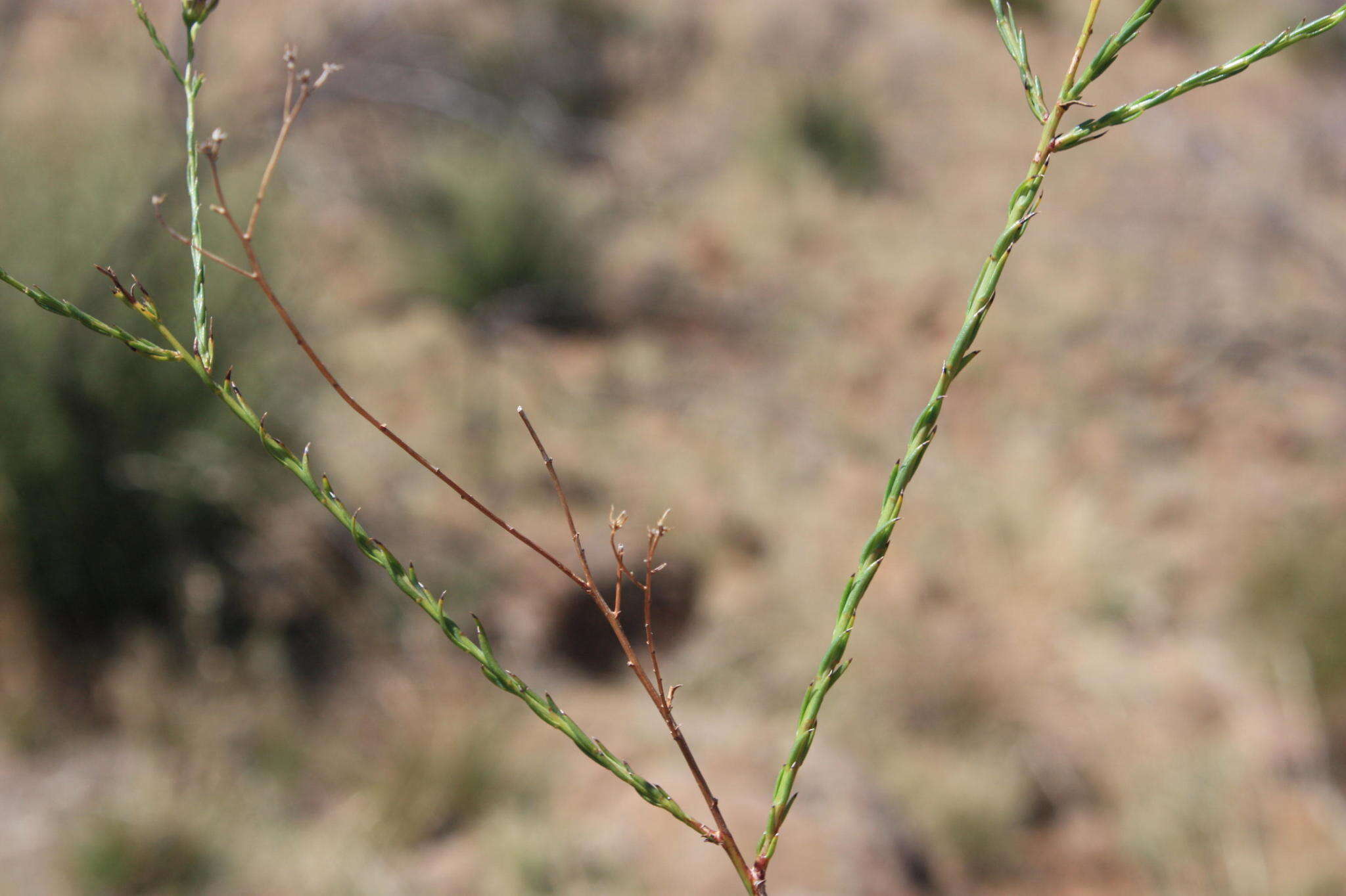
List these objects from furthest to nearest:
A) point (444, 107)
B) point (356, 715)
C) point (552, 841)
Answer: point (444, 107), point (356, 715), point (552, 841)

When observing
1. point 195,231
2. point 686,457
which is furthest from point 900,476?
point 686,457

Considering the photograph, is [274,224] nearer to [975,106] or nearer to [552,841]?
[552,841]

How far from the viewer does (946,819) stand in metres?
3.82

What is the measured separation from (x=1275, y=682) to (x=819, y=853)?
2.87 meters

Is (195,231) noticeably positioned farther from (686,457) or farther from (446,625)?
(686,457)

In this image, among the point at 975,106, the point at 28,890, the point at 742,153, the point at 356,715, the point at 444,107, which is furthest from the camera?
the point at 975,106

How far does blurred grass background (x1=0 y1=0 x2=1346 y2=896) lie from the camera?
334cm

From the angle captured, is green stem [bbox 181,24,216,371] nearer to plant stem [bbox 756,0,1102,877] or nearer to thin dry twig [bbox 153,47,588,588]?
thin dry twig [bbox 153,47,588,588]

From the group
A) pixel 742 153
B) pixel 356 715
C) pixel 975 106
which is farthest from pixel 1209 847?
pixel 975 106

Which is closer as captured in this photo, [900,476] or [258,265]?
[900,476]

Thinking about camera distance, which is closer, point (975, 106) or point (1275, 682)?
point (1275, 682)

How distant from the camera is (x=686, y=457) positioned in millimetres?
5820

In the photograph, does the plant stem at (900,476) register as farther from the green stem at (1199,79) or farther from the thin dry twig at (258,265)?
the thin dry twig at (258,265)

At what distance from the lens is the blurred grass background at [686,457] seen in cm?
334
